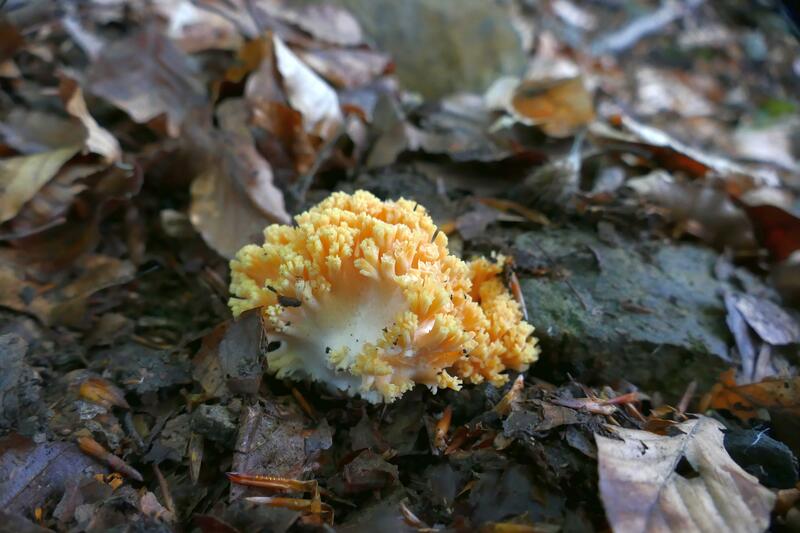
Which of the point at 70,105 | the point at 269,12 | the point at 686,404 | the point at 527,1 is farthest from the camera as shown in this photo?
the point at 527,1

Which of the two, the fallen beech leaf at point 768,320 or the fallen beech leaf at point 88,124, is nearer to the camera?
the fallen beech leaf at point 768,320

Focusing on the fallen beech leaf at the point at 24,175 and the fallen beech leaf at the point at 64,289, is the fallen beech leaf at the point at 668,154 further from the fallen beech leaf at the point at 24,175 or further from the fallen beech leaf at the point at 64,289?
the fallen beech leaf at the point at 24,175

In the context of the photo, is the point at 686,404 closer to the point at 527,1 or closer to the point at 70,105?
the point at 70,105

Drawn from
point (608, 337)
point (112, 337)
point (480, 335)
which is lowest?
point (112, 337)

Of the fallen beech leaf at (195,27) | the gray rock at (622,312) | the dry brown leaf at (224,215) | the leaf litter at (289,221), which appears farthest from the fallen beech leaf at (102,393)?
the fallen beech leaf at (195,27)

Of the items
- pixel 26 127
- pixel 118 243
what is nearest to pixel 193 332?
pixel 118 243

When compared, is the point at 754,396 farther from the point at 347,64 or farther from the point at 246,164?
the point at 347,64

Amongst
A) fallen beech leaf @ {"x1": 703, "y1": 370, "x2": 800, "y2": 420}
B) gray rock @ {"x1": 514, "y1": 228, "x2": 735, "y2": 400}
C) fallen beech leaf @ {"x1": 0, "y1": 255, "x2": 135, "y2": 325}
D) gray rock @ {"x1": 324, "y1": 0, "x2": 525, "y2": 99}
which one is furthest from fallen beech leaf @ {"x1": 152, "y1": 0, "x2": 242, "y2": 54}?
fallen beech leaf @ {"x1": 703, "y1": 370, "x2": 800, "y2": 420}
